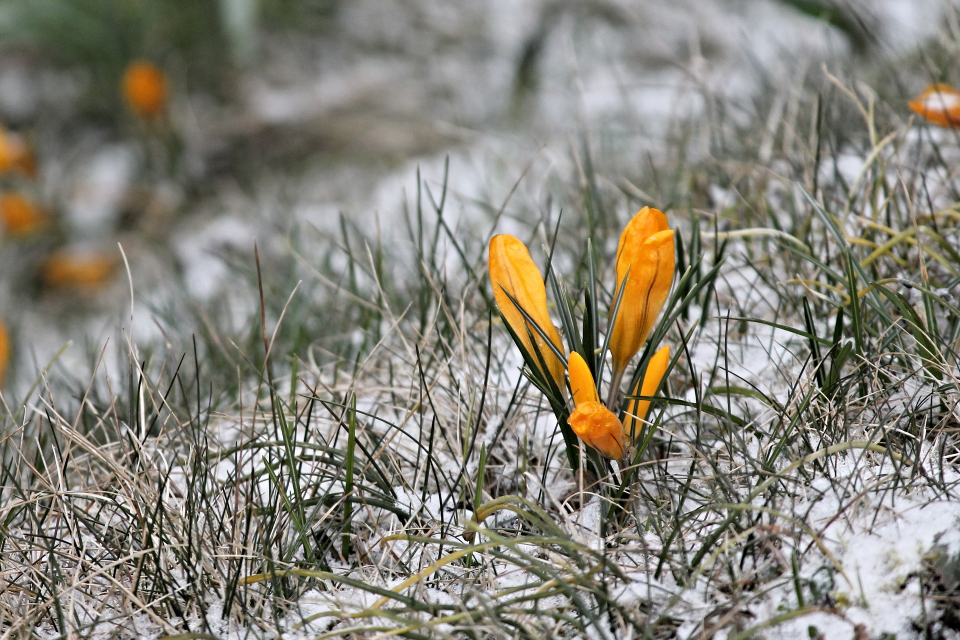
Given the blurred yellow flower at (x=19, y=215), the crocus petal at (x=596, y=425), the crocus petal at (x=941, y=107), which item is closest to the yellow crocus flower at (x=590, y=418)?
the crocus petal at (x=596, y=425)

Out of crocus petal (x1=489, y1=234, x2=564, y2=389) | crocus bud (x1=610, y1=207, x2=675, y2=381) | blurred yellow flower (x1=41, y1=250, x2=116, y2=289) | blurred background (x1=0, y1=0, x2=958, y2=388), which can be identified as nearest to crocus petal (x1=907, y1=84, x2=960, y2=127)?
crocus bud (x1=610, y1=207, x2=675, y2=381)

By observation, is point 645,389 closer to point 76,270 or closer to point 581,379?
point 581,379

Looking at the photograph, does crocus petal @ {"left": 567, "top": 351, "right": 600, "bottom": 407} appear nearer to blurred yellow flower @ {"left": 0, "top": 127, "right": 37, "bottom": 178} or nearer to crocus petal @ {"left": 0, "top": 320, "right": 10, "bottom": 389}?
crocus petal @ {"left": 0, "top": 320, "right": 10, "bottom": 389}

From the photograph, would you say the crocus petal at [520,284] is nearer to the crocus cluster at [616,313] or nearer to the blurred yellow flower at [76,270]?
the crocus cluster at [616,313]

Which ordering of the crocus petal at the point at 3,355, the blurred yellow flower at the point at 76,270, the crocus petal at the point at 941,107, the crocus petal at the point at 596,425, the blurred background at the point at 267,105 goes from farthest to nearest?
the blurred yellow flower at the point at 76,270 → the blurred background at the point at 267,105 → the crocus petal at the point at 3,355 → the crocus petal at the point at 941,107 → the crocus petal at the point at 596,425

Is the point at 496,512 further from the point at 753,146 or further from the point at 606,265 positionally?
the point at 753,146
